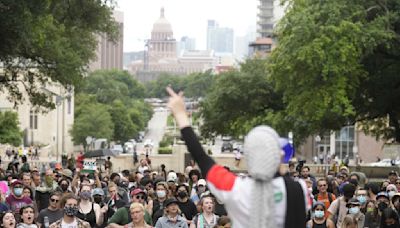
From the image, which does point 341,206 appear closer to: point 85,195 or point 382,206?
point 382,206

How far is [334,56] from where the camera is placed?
39906 millimetres

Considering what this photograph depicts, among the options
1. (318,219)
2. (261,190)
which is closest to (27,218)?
(318,219)

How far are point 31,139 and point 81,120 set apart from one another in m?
5.41

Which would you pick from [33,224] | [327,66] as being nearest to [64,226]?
[33,224]

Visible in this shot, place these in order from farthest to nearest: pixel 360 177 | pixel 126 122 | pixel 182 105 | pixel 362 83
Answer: pixel 126 122
pixel 362 83
pixel 360 177
pixel 182 105

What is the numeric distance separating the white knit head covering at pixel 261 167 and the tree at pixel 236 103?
166 ft

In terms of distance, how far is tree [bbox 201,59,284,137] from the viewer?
57594 mm

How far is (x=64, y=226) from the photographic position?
12.8m

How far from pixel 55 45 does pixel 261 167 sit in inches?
1277

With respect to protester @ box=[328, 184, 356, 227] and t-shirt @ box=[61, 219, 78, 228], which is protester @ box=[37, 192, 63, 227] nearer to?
t-shirt @ box=[61, 219, 78, 228]

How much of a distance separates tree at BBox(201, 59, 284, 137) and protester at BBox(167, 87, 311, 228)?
50.4m

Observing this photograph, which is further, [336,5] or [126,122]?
[126,122]

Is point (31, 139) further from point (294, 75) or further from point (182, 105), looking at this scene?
point (182, 105)

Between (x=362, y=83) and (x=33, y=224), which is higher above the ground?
(x=362, y=83)
